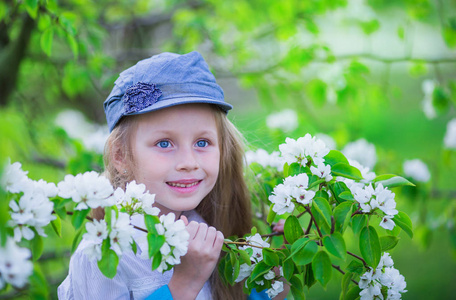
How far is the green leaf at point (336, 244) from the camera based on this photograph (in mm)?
1111

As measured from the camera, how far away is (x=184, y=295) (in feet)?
4.21

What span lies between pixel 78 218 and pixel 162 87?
57cm

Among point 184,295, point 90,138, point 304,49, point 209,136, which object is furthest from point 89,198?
point 304,49

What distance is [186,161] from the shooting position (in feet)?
4.66

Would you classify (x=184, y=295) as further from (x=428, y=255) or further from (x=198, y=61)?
(x=428, y=255)

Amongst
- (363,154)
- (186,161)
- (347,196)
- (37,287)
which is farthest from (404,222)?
(363,154)

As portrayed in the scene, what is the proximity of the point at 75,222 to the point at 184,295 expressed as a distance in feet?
1.39

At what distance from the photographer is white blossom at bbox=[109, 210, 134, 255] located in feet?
3.29

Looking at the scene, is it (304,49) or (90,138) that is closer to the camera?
(90,138)

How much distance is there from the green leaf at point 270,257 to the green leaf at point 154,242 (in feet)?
1.04

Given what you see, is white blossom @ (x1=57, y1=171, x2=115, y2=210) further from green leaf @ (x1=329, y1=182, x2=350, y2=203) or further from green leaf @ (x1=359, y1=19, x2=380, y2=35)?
green leaf @ (x1=359, y1=19, x2=380, y2=35)

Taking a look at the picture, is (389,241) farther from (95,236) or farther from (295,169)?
(95,236)

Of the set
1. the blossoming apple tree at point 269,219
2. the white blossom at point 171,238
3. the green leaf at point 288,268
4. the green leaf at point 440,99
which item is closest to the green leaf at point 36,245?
the blossoming apple tree at point 269,219

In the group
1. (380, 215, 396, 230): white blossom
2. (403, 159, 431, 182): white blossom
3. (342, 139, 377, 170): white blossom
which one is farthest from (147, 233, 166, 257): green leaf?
(403, 159, 431, 182): white blossom
